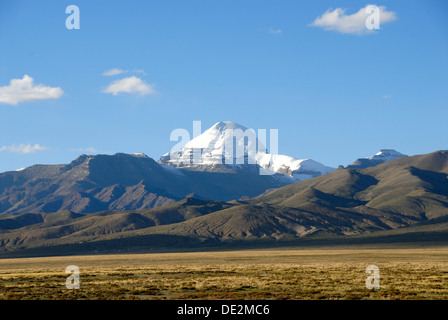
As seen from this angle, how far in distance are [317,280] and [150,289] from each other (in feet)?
57.7
